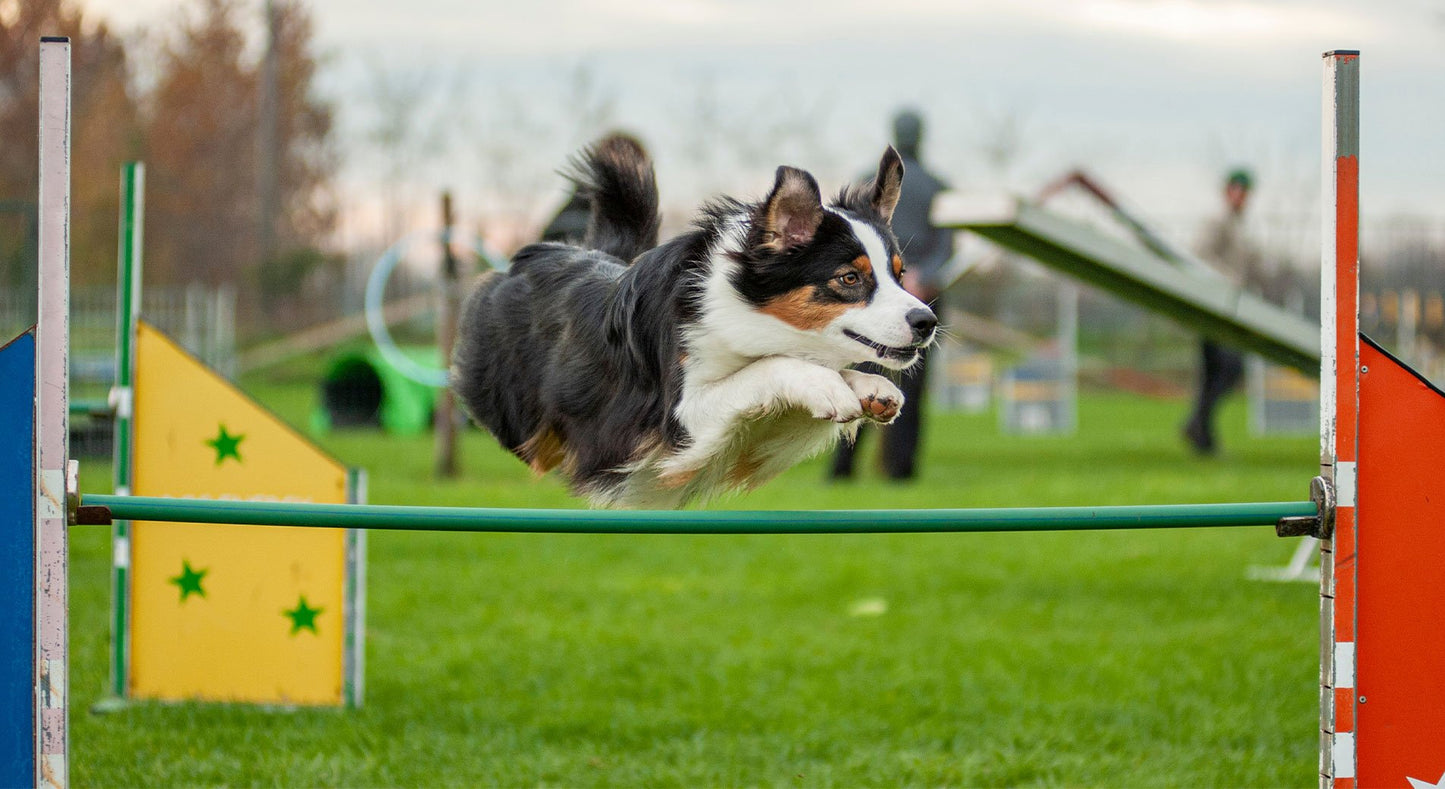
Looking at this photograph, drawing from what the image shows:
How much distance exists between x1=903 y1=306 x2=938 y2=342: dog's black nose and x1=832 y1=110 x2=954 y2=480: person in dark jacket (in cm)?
436

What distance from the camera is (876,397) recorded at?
2348 mm

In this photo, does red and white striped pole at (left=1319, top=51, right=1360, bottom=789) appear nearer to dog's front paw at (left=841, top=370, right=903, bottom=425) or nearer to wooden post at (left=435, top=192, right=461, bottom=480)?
dog's front paw at (left=841, top=370, right=903, bottom=425)

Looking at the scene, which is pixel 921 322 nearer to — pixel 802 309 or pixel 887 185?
pixel 802 309

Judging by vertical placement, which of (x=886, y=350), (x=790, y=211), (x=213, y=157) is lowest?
(x=886, y=350)

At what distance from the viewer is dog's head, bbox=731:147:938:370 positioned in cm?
238

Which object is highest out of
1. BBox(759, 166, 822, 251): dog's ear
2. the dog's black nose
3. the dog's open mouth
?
BBox(759, 166, 822, 251): dog's ear

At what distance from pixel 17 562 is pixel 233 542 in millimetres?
1985

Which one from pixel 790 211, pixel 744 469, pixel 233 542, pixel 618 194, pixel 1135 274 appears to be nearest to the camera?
pixel 790 211

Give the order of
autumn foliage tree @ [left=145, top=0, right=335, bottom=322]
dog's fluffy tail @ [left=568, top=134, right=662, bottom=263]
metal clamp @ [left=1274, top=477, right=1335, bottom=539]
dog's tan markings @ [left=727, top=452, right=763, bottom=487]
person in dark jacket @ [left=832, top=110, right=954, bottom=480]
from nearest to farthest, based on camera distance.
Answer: metal clamp @ [left=1274, top=477, right=1335, bottom=539]
dog's tan markings @ [left=727, top=452, right=763, bottom=487]
dog's fluffy tail @ [left=568, top=134, right=662, bottom=263]
person in dark jacket @ [left=832, top=110, right=954, bottom=480]
autumn foliage tree @ [left=145, top=0, right=335, bottom=322]

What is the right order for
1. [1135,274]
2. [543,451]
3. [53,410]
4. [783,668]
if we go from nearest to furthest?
[53,410]
[543,451]
[783,668]
[1135,274]

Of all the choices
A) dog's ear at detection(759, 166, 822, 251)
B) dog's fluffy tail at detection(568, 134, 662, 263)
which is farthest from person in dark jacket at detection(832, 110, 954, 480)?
dog's ear at detection(759, 166, 822, 251)

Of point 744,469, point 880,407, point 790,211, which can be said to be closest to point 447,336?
point 744,469

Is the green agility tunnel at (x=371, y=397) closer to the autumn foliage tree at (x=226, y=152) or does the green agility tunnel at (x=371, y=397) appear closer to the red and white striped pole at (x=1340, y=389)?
the autumn foliage tree at (x=226, y=152)

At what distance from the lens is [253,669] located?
4320 millimetres
